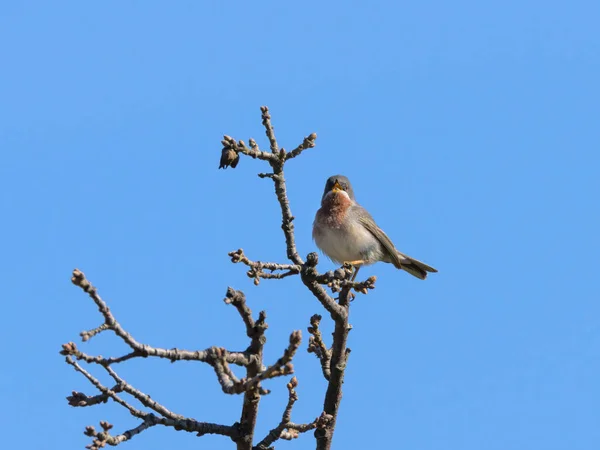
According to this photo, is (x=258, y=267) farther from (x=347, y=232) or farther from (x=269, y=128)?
(x=347, y=232)

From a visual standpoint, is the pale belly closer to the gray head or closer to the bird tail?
the gray head

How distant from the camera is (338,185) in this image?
11.6m

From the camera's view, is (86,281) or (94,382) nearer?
(86,281)

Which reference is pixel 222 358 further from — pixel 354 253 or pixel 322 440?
pixel 354 253

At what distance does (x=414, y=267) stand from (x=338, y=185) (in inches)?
65.1

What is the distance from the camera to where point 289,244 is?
6.30m

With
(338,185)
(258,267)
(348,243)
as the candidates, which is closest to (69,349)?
(258,267)

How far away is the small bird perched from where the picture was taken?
36.2 ft

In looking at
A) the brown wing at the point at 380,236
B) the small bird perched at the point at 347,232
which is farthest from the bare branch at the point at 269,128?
the brown wing at the point at 380,236

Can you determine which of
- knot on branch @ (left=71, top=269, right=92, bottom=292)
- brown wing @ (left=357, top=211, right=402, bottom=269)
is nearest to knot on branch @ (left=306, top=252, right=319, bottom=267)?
knot on branch @ (left=71, top=269, right=92, bottom=292)

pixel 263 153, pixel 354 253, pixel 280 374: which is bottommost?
pixel 280 374

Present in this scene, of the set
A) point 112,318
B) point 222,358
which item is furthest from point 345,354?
point 112,318

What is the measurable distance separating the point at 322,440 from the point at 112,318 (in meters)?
2.64

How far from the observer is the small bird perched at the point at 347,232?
1102cm
